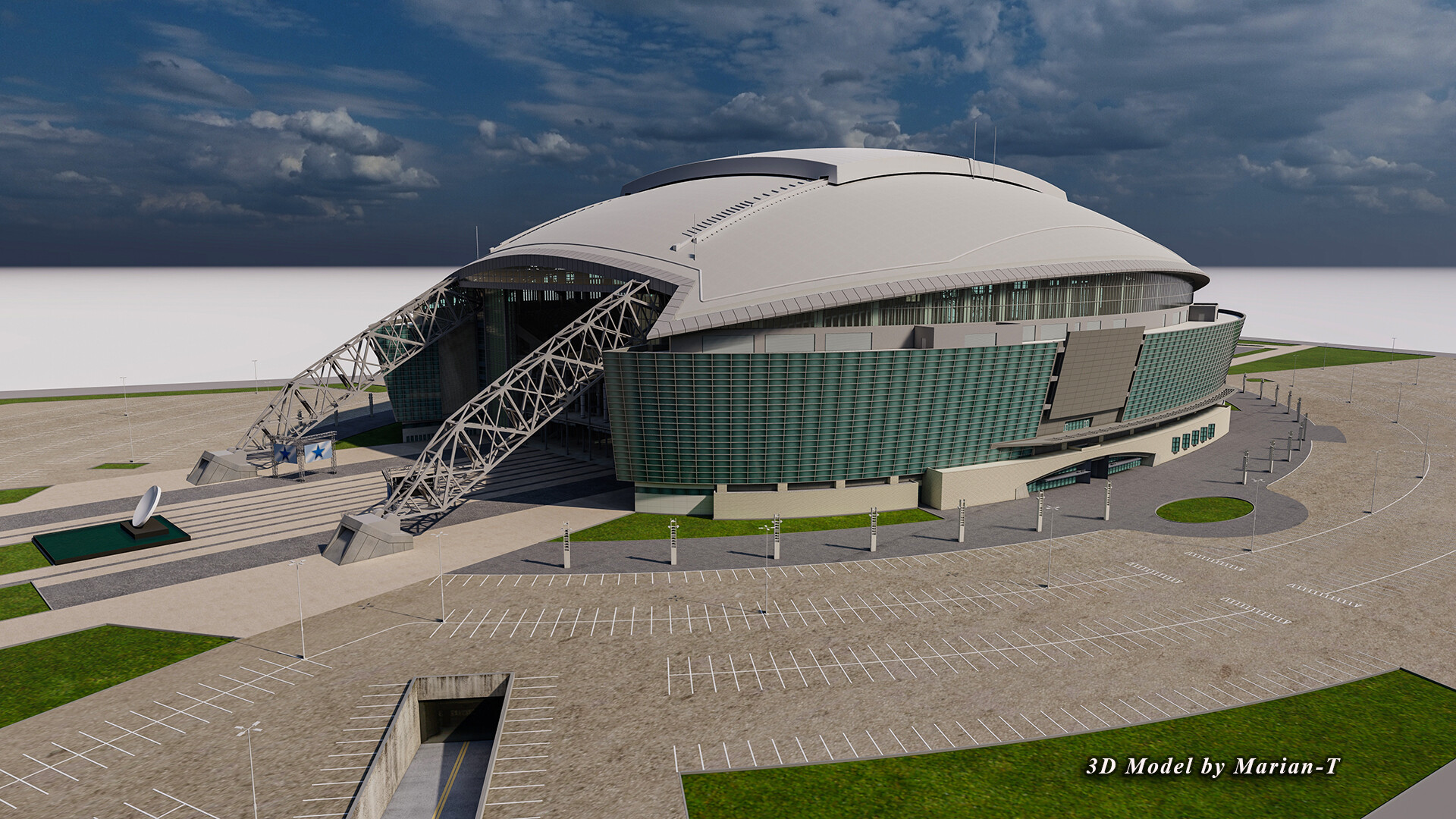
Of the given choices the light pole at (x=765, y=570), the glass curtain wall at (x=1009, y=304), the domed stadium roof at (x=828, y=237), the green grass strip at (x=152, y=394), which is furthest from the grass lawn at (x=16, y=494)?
the glass curtain wall at (x=1009, y=304)

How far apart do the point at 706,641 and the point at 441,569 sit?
14.4 meters

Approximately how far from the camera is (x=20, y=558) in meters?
39.2

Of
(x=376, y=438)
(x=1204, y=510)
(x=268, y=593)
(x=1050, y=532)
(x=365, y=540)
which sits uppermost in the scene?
(x=376, y=438)

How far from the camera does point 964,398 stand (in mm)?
46531

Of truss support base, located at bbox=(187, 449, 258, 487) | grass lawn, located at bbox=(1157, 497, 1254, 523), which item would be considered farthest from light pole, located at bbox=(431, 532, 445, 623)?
grass lawn, located at bbox=(1157, 497, 1254, 523)

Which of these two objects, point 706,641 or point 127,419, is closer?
point 706,641

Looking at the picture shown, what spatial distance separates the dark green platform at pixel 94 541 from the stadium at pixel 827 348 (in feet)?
37.3

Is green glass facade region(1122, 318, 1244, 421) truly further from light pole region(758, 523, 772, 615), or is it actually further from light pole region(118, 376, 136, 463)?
light pole region(118, 376, 136, 463)

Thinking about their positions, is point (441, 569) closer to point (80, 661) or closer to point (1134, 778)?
point (80, 661)

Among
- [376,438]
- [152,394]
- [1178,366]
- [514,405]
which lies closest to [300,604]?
[514,405]

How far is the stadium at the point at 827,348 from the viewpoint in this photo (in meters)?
43.6

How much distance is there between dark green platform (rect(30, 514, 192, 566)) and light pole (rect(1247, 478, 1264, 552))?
5728 centimetres

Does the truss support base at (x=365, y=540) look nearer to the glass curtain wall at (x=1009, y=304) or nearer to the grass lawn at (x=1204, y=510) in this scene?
the glass curtain wall at (x=1009, y=304)

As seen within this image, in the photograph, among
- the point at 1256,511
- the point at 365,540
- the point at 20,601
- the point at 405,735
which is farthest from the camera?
the point at 1256,511
